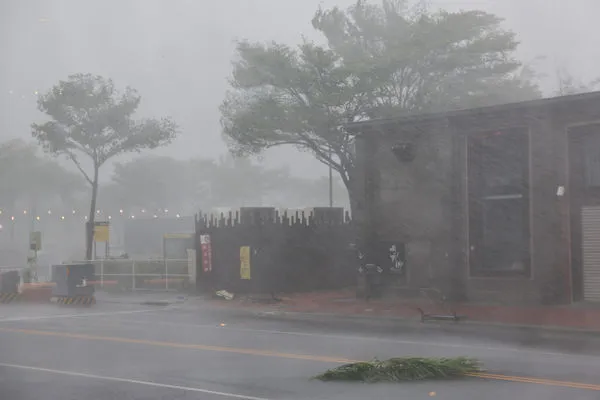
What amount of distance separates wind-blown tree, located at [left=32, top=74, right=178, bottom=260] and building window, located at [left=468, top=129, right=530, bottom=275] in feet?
46.3

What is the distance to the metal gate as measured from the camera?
18344mm

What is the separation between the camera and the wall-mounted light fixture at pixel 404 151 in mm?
21302

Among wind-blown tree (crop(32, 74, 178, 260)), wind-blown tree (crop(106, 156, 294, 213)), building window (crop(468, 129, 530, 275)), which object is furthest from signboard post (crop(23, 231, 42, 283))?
building window (crop(468, 129, 530, 275))

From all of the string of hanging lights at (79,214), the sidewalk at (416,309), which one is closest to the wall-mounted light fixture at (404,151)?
the sidewalk at (416,309)

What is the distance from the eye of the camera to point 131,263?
28453mm

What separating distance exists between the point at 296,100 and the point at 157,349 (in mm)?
14334

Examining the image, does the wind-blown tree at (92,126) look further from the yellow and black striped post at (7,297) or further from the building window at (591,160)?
the building window at (591,160)

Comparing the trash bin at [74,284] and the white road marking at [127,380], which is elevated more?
the trash bin at [74,284]

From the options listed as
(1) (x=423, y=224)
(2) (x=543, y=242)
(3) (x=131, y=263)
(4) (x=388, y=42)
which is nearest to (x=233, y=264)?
(3) (x=131, y=263)

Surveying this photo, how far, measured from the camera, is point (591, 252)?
60.6ft

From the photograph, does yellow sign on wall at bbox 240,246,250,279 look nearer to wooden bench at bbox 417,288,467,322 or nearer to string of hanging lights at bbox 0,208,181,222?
wooden bench at bbox 417,288,467,322

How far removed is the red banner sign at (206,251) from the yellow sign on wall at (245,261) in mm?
1305

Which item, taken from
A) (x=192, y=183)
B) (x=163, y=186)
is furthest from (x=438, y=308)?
(x=163, y=186)

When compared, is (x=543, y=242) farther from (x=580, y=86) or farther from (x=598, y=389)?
(x=598, y=389)
